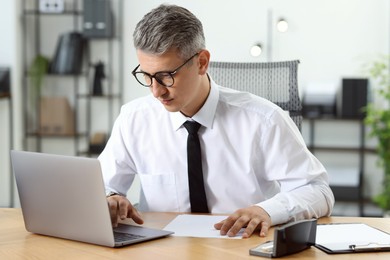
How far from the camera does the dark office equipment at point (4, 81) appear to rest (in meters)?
5.34

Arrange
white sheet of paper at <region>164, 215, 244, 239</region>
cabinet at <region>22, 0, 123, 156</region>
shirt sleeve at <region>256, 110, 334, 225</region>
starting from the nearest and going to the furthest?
white sheet of paper at <region>164, 215, 244, 239</region>
shirt sleeve at <region>256, 110, 334, 225</region>
cabinet at <region>22, 0, 123, 156</region>

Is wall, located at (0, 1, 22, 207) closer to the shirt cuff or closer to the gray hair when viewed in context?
the gray hair

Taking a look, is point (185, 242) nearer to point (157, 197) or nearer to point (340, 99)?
point (157, 197)

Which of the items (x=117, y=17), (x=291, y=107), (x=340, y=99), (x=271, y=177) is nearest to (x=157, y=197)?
(x=271, y=177)

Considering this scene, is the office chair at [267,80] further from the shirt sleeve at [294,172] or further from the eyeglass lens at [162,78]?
the eyeglass lens at [162,78]

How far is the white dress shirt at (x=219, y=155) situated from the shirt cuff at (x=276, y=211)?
0.15 m

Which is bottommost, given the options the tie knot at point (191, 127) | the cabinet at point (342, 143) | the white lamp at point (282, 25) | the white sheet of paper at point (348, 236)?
the cabinet at point (342, 143)

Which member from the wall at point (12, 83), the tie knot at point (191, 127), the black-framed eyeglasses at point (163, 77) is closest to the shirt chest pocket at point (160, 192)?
the tie knot at point (191, 127)

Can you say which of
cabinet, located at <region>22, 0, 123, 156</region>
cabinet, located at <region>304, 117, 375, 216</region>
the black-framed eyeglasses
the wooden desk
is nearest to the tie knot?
the black-framed eyeglasses

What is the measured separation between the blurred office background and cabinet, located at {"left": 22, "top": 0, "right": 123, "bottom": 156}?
2 centimetres

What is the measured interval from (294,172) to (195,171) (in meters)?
0.31

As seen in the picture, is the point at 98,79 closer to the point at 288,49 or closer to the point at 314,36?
the point at 288,49

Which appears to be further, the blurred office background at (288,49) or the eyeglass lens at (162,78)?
the blurred office background at (288,49)

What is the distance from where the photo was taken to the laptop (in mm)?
1758
